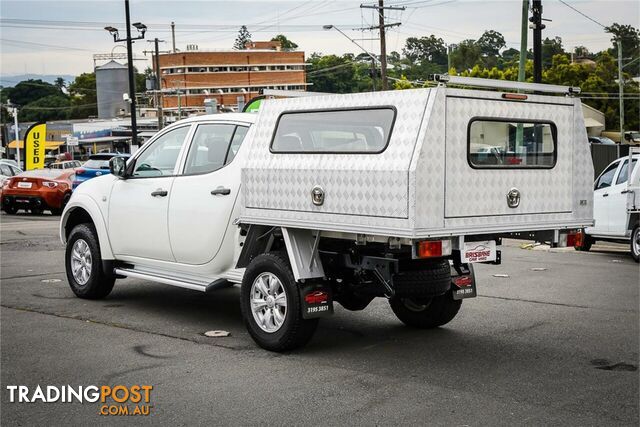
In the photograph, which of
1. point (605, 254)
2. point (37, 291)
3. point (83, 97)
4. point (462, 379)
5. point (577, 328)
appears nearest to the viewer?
point (462, 379)

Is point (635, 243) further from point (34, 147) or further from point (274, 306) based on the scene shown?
point (34, 147)

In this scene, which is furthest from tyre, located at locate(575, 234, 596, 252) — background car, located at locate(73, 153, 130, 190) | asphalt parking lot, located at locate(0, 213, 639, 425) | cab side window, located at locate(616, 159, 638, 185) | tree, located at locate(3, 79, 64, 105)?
tree, located at locate(3, 79, 64, 105)

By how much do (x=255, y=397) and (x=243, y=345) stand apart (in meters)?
1.71

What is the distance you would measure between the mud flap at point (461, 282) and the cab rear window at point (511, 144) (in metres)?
1.17

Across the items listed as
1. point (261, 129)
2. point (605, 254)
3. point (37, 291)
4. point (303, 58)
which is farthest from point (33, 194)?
point (303, 58)

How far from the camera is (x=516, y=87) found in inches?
293

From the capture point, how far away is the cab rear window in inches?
272

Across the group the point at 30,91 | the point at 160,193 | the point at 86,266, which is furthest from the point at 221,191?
the point at 30,91

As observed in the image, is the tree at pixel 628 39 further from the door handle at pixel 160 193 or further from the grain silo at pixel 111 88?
the door handle at pixel 160 193

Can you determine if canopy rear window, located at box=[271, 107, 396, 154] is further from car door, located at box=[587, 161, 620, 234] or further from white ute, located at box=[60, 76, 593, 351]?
car door, located at box=[587, 161, 620, 234]

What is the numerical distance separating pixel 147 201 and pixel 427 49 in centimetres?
9402

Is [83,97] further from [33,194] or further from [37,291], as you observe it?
[37,291]

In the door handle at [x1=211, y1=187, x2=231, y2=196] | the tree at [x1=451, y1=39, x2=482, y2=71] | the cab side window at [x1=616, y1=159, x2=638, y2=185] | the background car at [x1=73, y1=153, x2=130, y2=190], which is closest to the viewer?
the door handle at [x1=211, y1=187, x2=231, y2=196]

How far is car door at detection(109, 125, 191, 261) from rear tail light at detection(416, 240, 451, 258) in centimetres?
330
